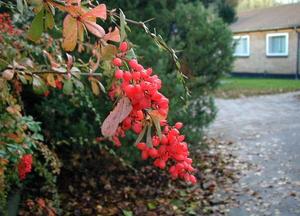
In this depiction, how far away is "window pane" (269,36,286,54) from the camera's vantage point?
23.2m

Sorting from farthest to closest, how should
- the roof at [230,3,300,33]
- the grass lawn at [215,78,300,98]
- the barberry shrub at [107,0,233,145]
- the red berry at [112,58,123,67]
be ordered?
1. the roof at [230,3,300,33]
2. the grass lawn at [215,78,300,98]
3. the barberry shrub at [107,0,233,145]
4. the red berry at [112,58,123,67]

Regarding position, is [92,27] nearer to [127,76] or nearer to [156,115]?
[127,76]

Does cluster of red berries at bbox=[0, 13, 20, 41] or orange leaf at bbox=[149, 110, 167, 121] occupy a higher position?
cluster of red berries at bbox=[0, 13, 20, 41]

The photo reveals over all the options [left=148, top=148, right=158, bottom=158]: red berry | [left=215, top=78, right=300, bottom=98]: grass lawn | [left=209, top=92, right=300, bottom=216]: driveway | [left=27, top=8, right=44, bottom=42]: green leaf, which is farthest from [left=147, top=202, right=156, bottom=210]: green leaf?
[left=215, top=78, right=300, bottom=98]: grass lawn

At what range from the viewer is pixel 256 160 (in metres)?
7.21

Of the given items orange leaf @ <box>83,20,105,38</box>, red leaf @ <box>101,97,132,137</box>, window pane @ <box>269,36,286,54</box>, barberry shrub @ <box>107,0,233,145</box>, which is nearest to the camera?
red leaf @ <box>101,97,132,137</box>

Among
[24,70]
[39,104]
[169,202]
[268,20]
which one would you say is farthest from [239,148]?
[268,20]

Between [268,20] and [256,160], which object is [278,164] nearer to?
[256,160]

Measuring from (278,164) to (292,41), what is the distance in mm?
17015

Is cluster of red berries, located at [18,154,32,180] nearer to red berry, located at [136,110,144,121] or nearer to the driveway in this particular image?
red berry, located at [136,110,144,121]

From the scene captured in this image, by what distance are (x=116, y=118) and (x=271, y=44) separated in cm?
2401

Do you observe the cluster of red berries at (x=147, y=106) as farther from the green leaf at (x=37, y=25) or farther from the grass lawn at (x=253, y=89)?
the grass lawn at (x=253, y=89)

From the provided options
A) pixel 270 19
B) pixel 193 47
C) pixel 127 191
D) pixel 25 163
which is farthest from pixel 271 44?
pixel 25 163

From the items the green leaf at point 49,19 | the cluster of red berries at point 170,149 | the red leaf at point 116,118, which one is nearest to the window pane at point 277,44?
the cluster of red berries at point 170,149
